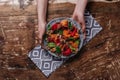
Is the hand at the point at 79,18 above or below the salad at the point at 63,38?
above

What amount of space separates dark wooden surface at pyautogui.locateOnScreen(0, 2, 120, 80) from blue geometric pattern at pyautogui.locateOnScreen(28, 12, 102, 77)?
A: 2 centimetres

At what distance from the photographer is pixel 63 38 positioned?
1.40 meters

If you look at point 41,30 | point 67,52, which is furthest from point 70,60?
point 41,30

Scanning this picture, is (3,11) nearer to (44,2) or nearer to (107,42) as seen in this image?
(44,2)

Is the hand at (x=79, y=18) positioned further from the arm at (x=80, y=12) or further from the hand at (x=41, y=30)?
the hand at (x=41, y=30)

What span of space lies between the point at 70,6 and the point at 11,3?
0.32 m

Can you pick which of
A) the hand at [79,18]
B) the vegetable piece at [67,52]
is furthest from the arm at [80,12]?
the vegetable piece at [67,52]

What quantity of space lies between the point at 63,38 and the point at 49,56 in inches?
5.2

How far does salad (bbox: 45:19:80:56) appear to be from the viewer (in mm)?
1398

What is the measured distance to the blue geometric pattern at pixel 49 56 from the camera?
1.46 meters

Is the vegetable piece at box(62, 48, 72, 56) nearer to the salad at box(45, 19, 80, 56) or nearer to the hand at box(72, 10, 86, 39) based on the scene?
the salad at box(45, 19, 80, 56)

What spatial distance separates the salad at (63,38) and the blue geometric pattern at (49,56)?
7 centimetres

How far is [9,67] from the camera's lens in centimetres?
148

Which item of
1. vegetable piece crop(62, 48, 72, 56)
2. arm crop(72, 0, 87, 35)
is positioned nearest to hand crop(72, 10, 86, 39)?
arm crop(72, 0, 87, 35)
